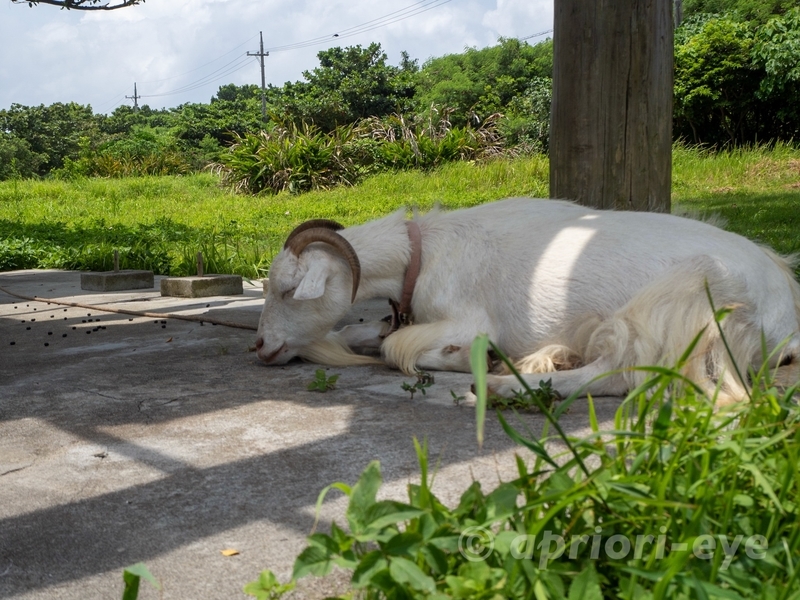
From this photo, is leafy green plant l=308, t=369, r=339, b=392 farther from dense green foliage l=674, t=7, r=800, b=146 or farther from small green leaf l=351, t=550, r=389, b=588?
dense green foliage l=674, t=7, r=800, b=146

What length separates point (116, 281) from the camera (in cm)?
793

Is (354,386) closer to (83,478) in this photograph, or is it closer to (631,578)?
(83,478)

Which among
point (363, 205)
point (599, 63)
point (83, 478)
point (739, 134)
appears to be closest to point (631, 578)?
point (83, 478)

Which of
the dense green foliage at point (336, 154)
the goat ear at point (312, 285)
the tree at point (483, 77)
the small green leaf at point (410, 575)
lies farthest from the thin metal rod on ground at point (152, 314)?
the tree at point (483, 77)

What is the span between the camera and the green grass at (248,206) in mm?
9359

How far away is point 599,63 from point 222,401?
8.92ft

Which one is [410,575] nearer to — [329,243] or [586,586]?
[586,586]

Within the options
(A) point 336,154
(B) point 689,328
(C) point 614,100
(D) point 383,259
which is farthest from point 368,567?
(A) point 336,154

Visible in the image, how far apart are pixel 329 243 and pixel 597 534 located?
2767mm

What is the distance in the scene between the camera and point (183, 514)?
7.65 feet

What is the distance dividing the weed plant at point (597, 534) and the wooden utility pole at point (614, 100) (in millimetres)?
3205

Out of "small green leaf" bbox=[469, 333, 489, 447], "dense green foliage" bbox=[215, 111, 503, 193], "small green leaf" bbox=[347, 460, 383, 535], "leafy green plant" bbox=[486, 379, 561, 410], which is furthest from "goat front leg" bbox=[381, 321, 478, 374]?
"dense green foliage" bbox=[215, 111, 503, 193]

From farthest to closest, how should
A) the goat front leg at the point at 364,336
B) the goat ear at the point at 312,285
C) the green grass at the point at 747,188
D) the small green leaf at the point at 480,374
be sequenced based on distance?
1. the green grass at the point at 747,188
2. the goat front leg at the point at 364,336
3. the goat ear at the point at 312,285
4. the small green leaf at the point at 480,374

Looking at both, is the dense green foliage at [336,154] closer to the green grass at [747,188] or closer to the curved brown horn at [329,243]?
the green grass at [747,188]
